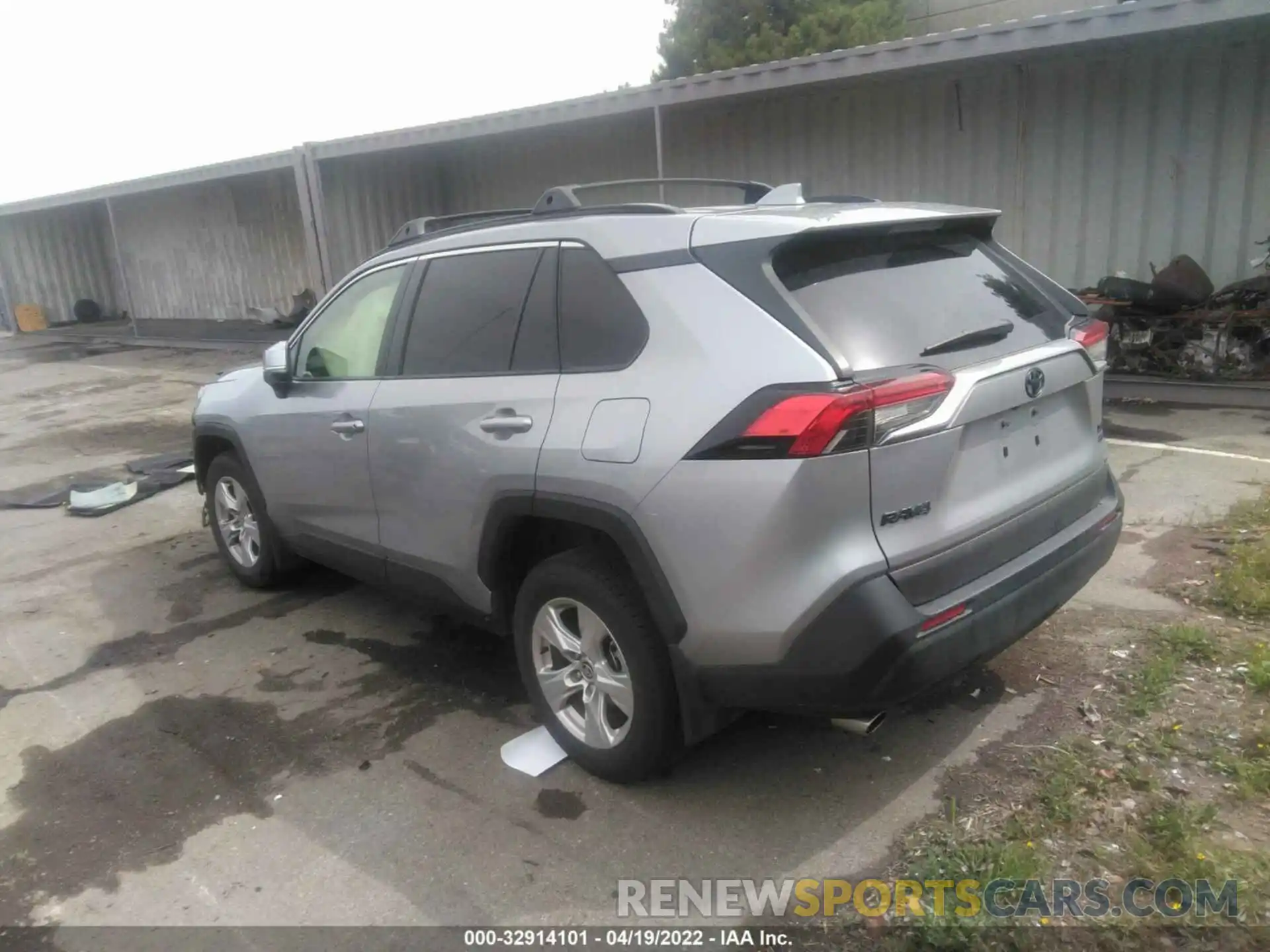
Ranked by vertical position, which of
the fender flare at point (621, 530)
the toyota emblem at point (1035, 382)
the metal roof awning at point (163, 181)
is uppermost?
the metal roof awning at point (163, 181)

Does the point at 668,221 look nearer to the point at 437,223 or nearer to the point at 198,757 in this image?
the point at 437,223

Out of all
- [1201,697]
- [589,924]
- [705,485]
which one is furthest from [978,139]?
[589,924]

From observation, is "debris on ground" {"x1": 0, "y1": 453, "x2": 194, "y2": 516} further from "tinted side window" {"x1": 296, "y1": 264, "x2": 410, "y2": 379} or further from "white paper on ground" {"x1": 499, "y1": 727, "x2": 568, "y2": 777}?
"white paper on ground" {"x1": 499, "y1": 727, "x2": 568, "y2": 777}

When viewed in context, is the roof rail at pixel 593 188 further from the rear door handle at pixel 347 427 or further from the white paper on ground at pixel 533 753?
the white paper on ground at pixel 533 753

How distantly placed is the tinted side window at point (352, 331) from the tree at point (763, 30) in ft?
74.3

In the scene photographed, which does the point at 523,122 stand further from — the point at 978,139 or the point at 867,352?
the point at 867,352

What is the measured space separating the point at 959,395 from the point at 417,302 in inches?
90.6

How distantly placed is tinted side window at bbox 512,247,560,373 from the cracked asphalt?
1434mm

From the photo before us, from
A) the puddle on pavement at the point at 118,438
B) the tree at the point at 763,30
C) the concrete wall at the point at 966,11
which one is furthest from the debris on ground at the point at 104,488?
the concrete wall at the point at 966,11

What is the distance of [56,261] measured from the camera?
25750 mm

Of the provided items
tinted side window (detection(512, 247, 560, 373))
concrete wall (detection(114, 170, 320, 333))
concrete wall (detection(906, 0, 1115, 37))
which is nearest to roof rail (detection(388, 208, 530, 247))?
tinted side window (detection(512, 247, 560, 373))

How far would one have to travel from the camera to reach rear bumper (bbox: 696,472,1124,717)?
255cm

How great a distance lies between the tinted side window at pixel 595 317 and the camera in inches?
119

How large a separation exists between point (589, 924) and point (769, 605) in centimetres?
102
